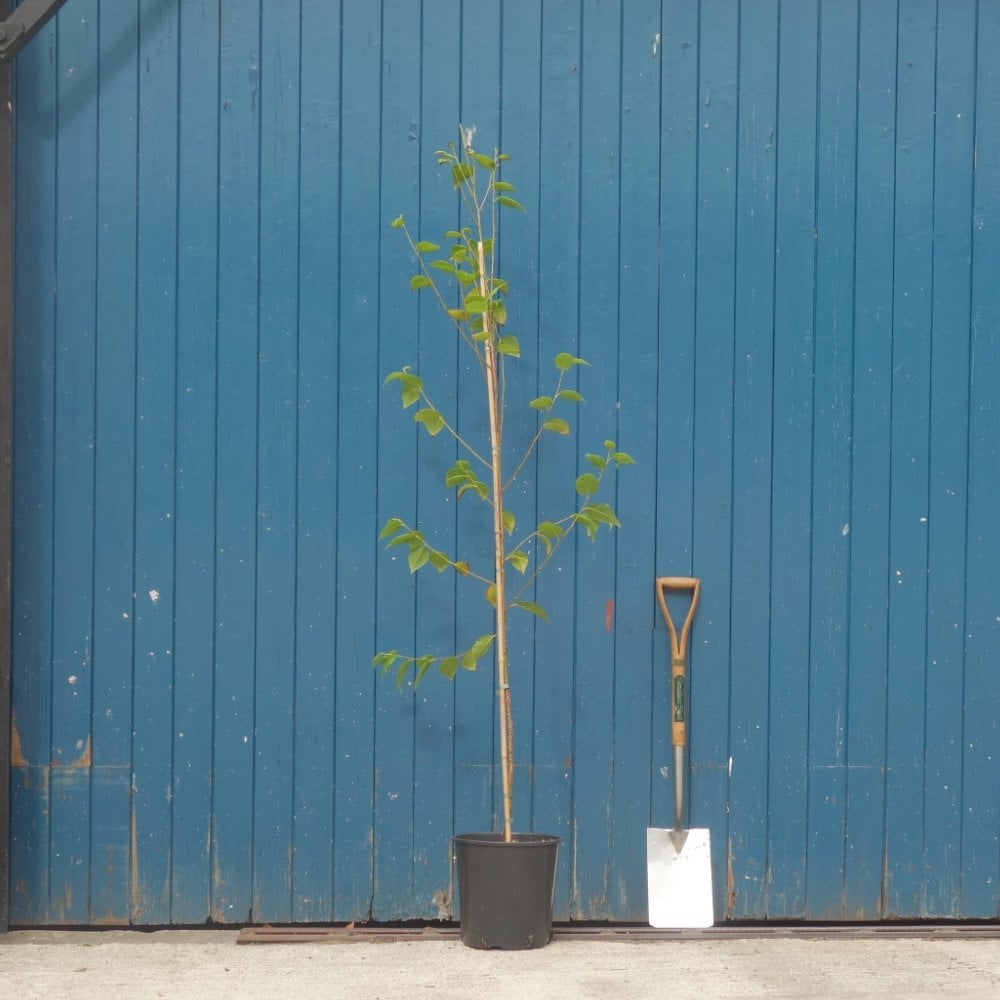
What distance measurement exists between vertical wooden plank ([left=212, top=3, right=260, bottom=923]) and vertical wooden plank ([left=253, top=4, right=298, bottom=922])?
0.02 m

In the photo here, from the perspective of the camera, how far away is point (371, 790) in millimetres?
4105

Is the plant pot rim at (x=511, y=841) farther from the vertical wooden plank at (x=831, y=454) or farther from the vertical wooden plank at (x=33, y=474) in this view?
the vertical wooden plank at (x=33, y=474)

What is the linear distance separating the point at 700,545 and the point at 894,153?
1.28 m

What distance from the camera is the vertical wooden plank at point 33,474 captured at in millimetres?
4055

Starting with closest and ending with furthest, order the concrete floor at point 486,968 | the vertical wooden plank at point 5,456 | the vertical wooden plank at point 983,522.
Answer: the concrete floor at point 486,968 → the vertical wooden plank at point 5,456 → the vertical wooden plank at point 983,522

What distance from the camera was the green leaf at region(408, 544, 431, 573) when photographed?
3.75m

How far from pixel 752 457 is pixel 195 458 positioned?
1.60m

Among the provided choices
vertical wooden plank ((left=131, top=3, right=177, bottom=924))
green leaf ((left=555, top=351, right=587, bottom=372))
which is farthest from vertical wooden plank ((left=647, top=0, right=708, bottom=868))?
vertical wooden plank ((left=131, top=3, right=177, bottom=924))

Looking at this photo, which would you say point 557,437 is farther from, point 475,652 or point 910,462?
point 910,462

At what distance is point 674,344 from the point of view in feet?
13.7

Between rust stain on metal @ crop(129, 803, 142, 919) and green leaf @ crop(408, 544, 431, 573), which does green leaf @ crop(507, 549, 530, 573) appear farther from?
rust stain on metal @ crop(129, 803, 142, 919)

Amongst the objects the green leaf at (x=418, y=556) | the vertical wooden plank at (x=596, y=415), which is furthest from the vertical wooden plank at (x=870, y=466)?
the green leaf at (x=418, y=556)

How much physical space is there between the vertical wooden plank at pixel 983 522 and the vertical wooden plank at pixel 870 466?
25cm

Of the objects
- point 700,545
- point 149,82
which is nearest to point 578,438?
point 700,545
